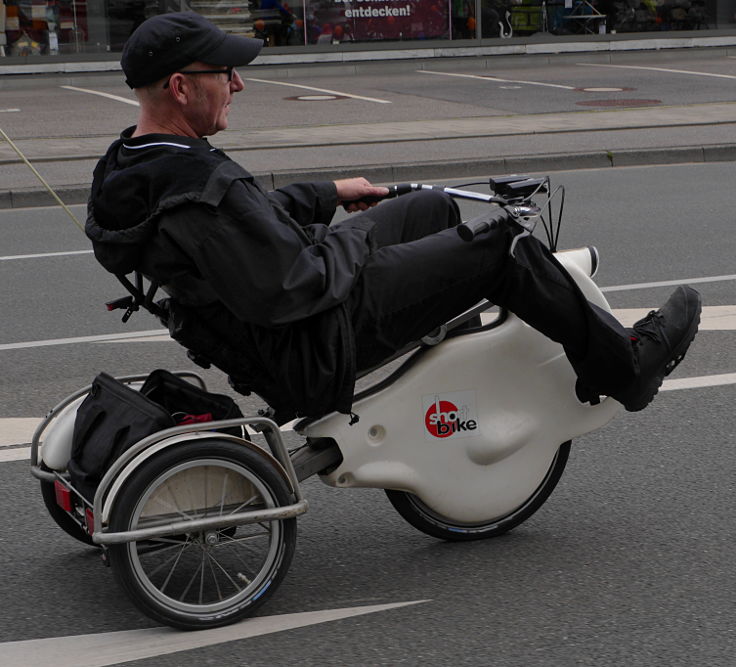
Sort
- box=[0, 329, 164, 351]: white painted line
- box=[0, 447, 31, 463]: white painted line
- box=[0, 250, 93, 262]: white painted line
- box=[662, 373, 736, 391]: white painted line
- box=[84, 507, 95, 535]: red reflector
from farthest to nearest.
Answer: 1. box=[0, 250, 93, 262]: white painted line
2. box=[0, 329, 164, 351]: white painted line
3. box=[662, 373, 736, 391]: white painted line
4. box=[0, 447, 31, 463]: white painted line
5. box=[84, 507, 95, 535]: red reflector

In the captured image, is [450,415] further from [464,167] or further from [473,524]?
[464,167]

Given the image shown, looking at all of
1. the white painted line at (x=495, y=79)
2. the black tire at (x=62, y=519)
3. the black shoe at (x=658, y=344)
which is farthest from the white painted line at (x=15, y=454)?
the white painted line at (x=495, y=79)

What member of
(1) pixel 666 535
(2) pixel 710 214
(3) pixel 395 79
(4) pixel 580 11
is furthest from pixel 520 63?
(1) pixel 666 535

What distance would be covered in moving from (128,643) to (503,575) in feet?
3.52

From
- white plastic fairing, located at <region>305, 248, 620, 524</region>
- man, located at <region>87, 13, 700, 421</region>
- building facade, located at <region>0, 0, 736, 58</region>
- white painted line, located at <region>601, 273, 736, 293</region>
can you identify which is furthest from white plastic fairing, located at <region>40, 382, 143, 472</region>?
building facade, located at <region>0, 0, 736, 58</region>

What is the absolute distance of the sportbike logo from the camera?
12.1ft

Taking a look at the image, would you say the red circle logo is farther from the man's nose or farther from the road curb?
the road curb

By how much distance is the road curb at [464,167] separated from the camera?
11445 millimetres

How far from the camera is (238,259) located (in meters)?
3.17

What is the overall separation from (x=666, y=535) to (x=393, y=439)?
37.2 inches

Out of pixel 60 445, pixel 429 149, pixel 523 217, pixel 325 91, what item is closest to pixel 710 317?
pixel 523 217

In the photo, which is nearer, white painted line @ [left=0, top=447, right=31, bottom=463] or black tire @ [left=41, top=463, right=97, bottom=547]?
black tire @ [left=41, top=463, right=97, bottom=547]

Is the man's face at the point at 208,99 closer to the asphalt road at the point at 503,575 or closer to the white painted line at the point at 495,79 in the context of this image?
the asphalt road at the point at 503,575

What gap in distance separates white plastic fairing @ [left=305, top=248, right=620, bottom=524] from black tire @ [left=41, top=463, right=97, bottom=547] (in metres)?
0.80
